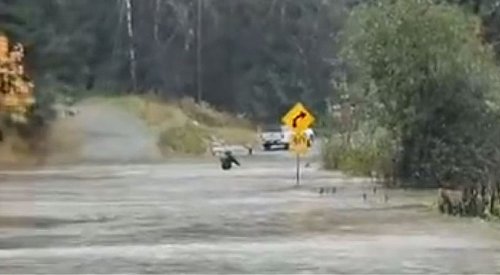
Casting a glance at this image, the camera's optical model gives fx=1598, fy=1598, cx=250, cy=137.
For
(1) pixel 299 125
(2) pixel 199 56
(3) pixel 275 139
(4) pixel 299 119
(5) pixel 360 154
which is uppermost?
(2) pixel 199 56

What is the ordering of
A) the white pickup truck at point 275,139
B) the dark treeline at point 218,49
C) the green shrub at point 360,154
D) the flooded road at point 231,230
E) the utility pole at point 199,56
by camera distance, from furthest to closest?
the utility pole at point 199,56 < the dark treeline at point 218,49 < the white pickup truck at point 275,139 < the green shrub at point 360,154 < the flooded road at point 231,230

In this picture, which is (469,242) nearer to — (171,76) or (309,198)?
(309,198)

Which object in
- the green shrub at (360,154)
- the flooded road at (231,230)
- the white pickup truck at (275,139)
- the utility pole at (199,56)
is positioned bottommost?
the flooded road at (231,230)

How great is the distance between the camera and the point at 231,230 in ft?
84.5

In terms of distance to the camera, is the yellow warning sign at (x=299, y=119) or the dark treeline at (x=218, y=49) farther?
the dark treeline at (x=218, y=49)

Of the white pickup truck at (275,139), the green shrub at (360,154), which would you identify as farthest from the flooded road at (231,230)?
the white pickup truck at (275,139)

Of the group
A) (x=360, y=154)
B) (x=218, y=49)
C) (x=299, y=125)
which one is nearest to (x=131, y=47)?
(x=218, y=49)

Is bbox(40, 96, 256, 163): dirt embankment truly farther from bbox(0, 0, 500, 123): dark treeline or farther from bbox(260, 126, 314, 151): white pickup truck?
bbox(0, 0, 500, 123): dark treeline

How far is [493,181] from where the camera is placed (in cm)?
3303

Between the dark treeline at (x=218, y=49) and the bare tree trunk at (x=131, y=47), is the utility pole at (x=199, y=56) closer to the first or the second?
the dark treeline at (x=218, y=49)

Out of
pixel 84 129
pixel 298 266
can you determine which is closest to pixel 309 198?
pixel 298 266

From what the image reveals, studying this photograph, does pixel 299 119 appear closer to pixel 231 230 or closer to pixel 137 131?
pixel 231 230

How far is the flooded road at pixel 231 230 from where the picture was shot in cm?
1991

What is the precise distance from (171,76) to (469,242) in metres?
75.0
